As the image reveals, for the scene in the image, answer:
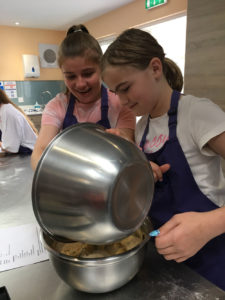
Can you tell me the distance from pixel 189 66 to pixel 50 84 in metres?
3.21

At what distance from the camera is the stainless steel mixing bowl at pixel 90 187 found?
37 cm

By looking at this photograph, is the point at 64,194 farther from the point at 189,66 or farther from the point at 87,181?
the point at 189,66

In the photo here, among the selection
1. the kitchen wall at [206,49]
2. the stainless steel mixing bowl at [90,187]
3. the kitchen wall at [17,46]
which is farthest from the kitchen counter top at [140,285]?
the kitchen wall at [17,46]

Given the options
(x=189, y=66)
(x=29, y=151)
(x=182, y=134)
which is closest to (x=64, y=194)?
(x=182, y=134)

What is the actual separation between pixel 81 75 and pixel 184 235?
0.61 m

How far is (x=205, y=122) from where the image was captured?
1.94 feet

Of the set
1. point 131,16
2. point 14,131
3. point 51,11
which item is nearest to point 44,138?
point 14,131

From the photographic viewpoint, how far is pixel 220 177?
0.66 meters

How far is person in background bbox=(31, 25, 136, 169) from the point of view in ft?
2.73

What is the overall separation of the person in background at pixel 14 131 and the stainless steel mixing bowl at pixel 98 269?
1.40 m

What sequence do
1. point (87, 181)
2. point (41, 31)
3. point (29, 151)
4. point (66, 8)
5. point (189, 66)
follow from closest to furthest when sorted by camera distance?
point (87, 181), point (29, 151), point (189, 66), point (66, 8), point (41, 31)

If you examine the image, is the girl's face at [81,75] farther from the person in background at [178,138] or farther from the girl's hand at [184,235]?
the girl's hand at [184,235]

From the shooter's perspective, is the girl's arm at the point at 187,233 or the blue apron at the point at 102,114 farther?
the blue apron at the point at 102,114

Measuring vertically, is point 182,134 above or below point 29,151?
above
